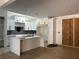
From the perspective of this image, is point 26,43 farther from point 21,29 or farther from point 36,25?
point 36,25

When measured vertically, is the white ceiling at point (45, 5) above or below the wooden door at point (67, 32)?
above

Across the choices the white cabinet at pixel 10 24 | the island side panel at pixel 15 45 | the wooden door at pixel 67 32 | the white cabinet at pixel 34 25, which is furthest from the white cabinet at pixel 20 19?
the wooden door at pixel 67 32

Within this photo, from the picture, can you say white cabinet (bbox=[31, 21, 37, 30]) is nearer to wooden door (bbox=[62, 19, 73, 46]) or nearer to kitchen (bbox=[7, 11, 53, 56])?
kitchen (bbox=[7, 11, 53, 56])

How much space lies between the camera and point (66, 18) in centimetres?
638

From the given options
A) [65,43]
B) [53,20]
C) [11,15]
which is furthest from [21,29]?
[65,43]

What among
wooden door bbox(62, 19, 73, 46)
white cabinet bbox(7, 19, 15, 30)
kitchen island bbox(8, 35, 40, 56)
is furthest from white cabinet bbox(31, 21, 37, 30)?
wooden door bbox(62, 19, 73, 46)

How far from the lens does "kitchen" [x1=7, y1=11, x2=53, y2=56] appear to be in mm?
4458

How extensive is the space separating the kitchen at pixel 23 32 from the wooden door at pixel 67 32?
51.1 inches

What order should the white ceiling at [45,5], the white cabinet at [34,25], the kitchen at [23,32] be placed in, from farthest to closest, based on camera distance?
the white cabinet at [34,25] → the kitchen at [23,32] → the white ceiling at [45,5]

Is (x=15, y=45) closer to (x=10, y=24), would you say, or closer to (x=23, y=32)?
(x=10, y=24)

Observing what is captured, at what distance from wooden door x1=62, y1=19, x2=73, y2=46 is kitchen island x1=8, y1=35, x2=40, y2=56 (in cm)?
213

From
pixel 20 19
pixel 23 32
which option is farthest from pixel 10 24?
pixel 23 32

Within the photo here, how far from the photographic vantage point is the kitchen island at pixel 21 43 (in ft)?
13.6

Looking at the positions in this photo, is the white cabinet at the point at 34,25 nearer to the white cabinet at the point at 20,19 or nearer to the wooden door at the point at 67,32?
the white cabinet at the point at 20,19
